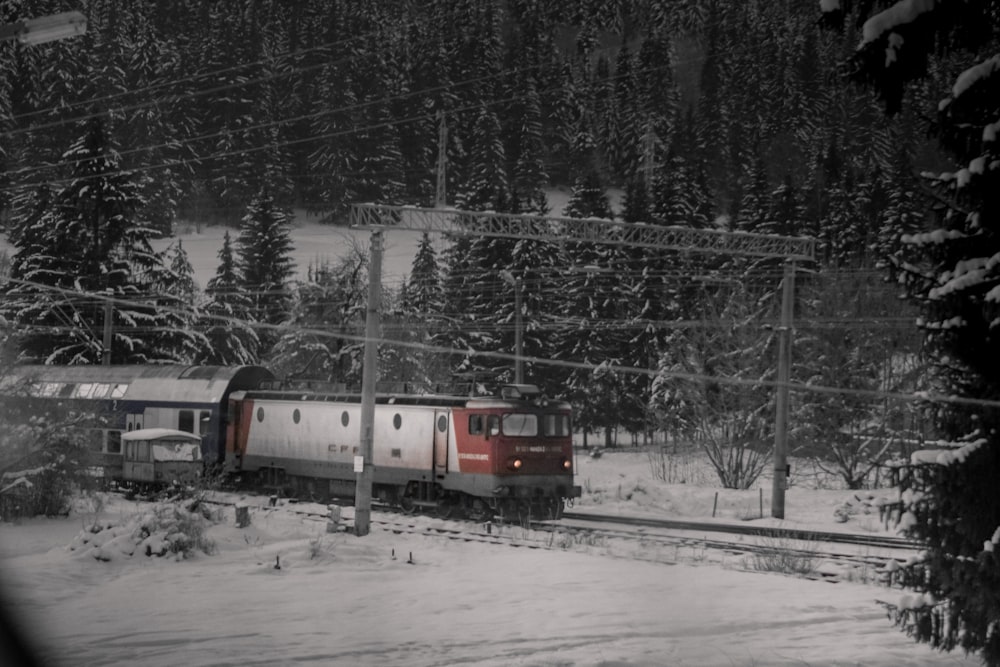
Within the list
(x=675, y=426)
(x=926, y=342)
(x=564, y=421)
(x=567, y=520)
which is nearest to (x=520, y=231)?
(x=564, y=421)

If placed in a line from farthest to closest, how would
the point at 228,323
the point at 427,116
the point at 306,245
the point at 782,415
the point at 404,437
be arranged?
the point at 427,116 → the point at 306,245 → the point at 228,323 → the point at 782,415 → the point at 404,437

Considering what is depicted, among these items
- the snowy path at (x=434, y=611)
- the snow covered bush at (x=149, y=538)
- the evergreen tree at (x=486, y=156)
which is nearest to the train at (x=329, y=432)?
the snow covered bush at (x=149, y=538)

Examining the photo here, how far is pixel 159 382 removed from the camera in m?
34.6

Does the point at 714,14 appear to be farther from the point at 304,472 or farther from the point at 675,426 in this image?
the point at 304,472

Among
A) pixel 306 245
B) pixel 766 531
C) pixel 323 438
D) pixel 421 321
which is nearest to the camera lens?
pixel 766 531

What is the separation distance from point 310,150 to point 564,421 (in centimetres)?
8208

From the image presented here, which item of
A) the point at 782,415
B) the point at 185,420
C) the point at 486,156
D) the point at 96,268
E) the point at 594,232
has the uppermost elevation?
the point at 486,156

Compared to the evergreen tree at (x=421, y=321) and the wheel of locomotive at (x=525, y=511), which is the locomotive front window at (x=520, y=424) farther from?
the evergreen tree at (x=421, y=321)

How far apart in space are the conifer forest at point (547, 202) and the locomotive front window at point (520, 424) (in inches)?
59.5

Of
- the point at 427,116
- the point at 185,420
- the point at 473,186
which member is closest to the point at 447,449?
the point at 185,420

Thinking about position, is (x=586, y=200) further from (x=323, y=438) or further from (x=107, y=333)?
(x=323, y=438)

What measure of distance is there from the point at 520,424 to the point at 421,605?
442 inches

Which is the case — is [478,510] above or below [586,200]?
below

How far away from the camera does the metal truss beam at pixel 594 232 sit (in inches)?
1056
